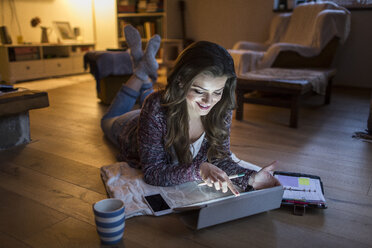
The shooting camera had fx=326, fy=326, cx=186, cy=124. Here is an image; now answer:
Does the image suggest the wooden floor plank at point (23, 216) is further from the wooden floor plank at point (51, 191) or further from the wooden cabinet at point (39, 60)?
the wooden cabinet at point (39, 60)

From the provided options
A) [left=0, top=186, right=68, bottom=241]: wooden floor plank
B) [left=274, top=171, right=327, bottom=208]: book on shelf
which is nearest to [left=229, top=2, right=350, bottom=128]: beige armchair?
[left=274, top=171, right=327, bottom=208]: book on shelf

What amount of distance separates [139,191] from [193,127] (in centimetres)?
33

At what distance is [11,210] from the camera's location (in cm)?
121

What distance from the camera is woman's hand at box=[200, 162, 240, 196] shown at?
104 cm

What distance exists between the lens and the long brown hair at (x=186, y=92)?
42.1 inches

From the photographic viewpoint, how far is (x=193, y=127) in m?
1.33

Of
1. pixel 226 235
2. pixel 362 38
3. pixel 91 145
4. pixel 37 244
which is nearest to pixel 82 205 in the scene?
pixel 37 244

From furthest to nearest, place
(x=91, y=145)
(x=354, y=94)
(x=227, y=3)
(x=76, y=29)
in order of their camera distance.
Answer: (x=76, y=29) → (x=227, y=3) → (x=354, y=94) → (x=91, y=145)

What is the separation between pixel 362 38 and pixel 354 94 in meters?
0.74

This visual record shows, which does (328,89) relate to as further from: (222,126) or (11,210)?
(11,210)

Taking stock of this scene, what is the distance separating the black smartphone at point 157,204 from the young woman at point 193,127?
0.20 feet

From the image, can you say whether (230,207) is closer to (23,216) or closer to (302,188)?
(302,188)

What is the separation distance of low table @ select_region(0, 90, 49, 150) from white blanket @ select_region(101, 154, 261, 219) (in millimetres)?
688

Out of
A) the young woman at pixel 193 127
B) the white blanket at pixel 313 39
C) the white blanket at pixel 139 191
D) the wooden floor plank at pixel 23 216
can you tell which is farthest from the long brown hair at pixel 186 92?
the white blanket at pixel 313 39
